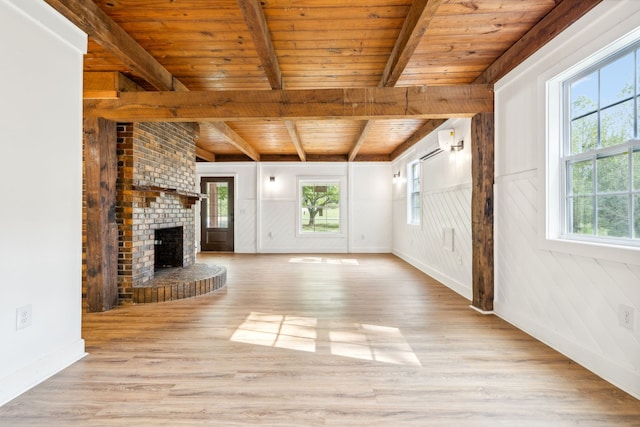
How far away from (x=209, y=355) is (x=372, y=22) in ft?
9.14

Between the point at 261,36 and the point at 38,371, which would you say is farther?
the point at 261,36

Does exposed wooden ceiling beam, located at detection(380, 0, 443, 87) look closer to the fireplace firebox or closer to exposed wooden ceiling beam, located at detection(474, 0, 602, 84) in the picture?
exposed wooden ceiling beam, located at detection(474, 0, 602, 84)

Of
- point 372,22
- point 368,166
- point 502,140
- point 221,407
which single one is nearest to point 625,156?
point 502,140

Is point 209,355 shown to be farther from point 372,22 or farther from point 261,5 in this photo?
point 372,22

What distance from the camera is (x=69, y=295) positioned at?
2.35 m

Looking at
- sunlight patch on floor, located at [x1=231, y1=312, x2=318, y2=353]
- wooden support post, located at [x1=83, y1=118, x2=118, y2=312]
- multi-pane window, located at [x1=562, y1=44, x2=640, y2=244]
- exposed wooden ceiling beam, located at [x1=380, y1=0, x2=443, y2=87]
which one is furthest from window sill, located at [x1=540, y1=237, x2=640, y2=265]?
wooden support post, located at [x1=83, y1=118, x2=118, y2=312]

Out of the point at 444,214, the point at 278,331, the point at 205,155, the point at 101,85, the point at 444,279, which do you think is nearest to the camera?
the point at 278,331

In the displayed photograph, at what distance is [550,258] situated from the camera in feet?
8.49

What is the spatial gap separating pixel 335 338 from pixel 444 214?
2902mm

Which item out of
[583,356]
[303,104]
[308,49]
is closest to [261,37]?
[308,49]

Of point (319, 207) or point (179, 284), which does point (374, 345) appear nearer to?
point (179, 284)

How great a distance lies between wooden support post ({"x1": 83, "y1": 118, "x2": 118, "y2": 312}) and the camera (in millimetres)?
3385

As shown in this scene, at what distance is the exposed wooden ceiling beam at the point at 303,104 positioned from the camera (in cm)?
333

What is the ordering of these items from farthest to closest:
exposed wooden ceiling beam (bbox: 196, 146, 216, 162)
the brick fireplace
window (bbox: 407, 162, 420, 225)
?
exposed wooden ceiling beam (bbox: 196, 146, 216, 162) → window (bbox: 407, 162, 420, 225) → the brick fireplace
